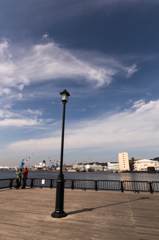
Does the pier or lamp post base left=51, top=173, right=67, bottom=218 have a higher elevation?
lamp post base left=51, top=173, right=67, bottom=218

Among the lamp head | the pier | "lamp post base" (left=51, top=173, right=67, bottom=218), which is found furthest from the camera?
the lamp head

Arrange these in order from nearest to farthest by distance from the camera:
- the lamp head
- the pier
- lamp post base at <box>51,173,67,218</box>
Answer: the pier
lamp post base at <box>51,173,67,218</box>
the lamp head

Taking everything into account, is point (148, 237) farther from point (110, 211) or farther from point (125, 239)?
point (110, 211)

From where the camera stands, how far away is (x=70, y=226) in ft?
18.5

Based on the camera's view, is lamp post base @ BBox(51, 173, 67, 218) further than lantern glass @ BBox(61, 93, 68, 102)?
No

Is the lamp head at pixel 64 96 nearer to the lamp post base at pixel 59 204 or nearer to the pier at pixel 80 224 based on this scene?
the lamp post base at pixel 59 204

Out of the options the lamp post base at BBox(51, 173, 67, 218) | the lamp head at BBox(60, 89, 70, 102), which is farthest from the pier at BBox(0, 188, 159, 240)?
the lamp head at BBox(60, 89, 70, 102)

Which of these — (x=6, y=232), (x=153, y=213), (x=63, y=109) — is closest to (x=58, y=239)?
(x=6, y=232)

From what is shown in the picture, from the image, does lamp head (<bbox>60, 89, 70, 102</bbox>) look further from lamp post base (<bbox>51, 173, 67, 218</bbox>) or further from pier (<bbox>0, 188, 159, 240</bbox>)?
pier (<bbox>0, 188, 159, 240</bbox>)

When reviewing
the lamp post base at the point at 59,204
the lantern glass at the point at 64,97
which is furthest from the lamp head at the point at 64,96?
the lamp post base at the point at 59,204

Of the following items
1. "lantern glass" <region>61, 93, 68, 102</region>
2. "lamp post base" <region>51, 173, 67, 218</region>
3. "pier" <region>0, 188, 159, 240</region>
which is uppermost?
"lantern glass" <region>61, 93, 68, 102</region>

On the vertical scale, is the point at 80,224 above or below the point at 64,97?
below

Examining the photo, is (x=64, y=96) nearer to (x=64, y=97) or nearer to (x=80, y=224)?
(x=64, y=97)

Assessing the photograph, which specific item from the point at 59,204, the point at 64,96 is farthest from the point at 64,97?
the point at 59,204
